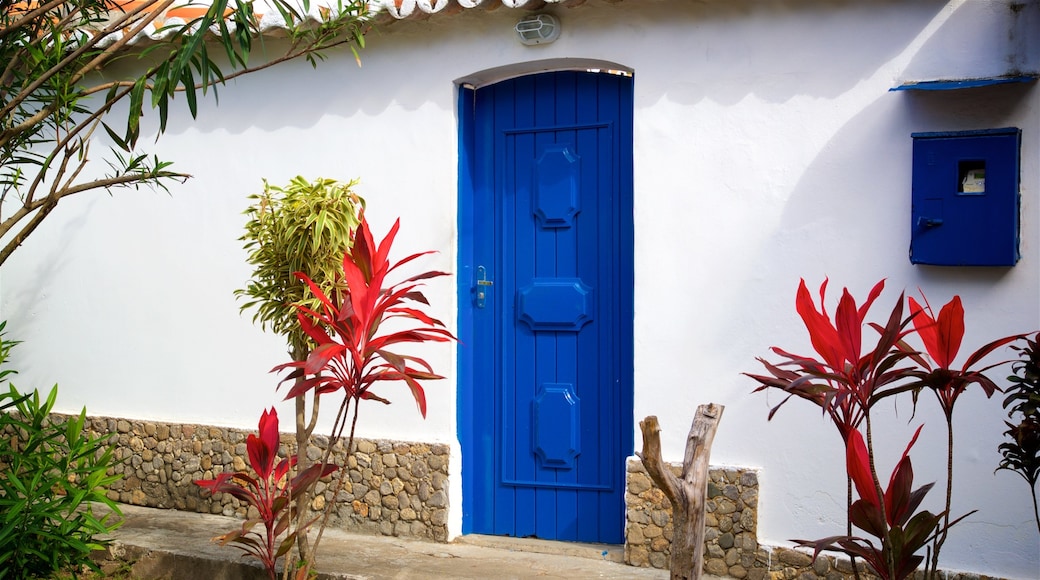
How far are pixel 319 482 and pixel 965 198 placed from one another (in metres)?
3.70

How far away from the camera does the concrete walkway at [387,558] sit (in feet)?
15.7

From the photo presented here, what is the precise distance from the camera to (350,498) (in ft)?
18.2

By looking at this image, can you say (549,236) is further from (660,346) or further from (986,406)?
(986,406)

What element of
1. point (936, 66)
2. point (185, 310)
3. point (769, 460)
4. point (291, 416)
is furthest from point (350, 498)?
point (936, 66)

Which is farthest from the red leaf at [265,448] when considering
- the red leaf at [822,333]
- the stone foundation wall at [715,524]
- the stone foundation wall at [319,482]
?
the red leaf at [822,333]

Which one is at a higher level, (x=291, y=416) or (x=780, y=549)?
(x=291, y=416)

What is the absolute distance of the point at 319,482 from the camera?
221 inches

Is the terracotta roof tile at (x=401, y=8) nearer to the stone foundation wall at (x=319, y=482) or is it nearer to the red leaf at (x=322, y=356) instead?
the red leaf at (x=322, y=356)

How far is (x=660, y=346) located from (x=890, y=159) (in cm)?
140

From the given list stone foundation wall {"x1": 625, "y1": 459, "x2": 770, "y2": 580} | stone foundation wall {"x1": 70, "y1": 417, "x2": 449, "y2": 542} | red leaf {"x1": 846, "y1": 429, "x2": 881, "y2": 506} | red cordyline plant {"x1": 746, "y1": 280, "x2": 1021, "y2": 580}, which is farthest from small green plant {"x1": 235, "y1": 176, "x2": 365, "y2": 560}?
red leaf {"x1": 846, "y1": 429, "x2": 881, "y2": 506}

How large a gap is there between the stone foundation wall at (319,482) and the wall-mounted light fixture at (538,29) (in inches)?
88.2

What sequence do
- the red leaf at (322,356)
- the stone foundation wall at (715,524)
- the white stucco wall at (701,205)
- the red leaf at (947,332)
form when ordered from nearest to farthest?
the red leaf at (947,332) < the red leaf at (322,356) < the white stucco wall at (701,205) < the stone foundation wall at (715,524)

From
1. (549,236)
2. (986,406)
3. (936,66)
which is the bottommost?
(986,406)

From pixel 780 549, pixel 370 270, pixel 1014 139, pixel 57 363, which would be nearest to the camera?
pixel 370 270
